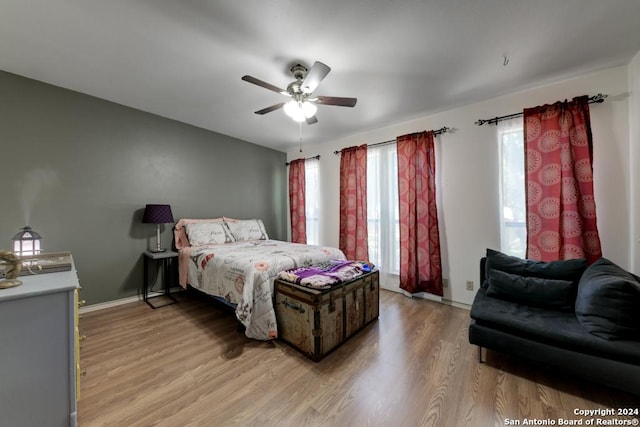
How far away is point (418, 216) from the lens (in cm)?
320

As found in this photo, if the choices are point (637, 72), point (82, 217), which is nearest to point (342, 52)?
point (637, 72)

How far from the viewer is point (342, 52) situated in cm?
197

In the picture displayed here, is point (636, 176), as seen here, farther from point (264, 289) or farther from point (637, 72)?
point (264, 289)

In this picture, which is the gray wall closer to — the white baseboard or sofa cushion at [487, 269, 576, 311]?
the white baseboard

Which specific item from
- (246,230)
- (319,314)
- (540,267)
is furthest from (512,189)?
(246,230)

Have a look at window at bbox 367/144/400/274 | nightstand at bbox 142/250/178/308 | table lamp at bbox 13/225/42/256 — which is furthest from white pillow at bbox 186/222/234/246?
window at bbox 367/144/400/274

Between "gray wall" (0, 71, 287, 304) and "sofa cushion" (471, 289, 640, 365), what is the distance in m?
3.88

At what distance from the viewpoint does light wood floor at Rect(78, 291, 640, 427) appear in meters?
A: 1.39

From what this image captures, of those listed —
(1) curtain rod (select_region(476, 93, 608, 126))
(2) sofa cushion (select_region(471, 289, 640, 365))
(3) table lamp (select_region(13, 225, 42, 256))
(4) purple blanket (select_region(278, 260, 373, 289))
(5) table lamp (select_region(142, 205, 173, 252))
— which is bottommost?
(2) sofa cushion (select_region(471, 289, 640, 365))

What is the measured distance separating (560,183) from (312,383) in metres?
2.94

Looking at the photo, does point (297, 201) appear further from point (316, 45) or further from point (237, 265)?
point (316, 45)

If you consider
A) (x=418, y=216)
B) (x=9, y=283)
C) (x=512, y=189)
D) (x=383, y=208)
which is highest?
(x=512, y=189)

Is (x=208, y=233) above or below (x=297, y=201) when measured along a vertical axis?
below

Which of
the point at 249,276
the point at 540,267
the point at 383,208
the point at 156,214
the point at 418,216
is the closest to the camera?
the point at 540,267
